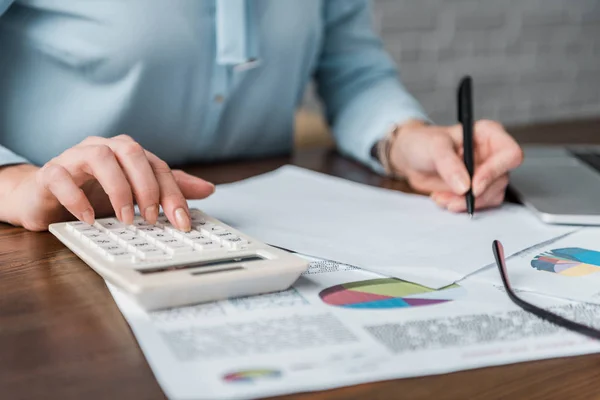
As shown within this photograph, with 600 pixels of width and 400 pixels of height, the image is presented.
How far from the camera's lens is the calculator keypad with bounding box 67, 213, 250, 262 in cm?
52

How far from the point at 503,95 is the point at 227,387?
248 centimetres

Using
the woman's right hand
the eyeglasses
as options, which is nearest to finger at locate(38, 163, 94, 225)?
the woman's right hand

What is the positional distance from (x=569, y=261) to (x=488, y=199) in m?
0.19

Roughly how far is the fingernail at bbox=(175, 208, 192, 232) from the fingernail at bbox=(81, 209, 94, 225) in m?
0.07

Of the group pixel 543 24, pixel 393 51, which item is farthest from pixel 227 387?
pixel 543 24

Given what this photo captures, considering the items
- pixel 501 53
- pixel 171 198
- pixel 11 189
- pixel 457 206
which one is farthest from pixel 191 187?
pixel 501 53

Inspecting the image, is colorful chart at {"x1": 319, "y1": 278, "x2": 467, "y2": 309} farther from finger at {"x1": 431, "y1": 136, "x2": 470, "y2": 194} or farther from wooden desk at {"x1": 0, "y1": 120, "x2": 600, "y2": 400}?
Result: finger at {"x1": 431, "y1": 136, "x2": 470, "y2": 194}

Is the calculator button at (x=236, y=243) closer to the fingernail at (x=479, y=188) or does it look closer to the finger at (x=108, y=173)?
the finger at (x=108, y=173)

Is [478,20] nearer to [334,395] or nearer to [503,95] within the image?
[503,95]

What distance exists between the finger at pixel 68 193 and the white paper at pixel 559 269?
31 centimetres

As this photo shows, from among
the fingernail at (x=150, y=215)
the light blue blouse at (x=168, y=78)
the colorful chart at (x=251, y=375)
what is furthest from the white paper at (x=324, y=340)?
the light blue blouse at (x=168, y=78)

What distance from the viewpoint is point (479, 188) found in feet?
2.48

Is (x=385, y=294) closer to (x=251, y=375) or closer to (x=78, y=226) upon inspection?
(x=251, y=375)

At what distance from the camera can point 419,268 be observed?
0.56 metres
